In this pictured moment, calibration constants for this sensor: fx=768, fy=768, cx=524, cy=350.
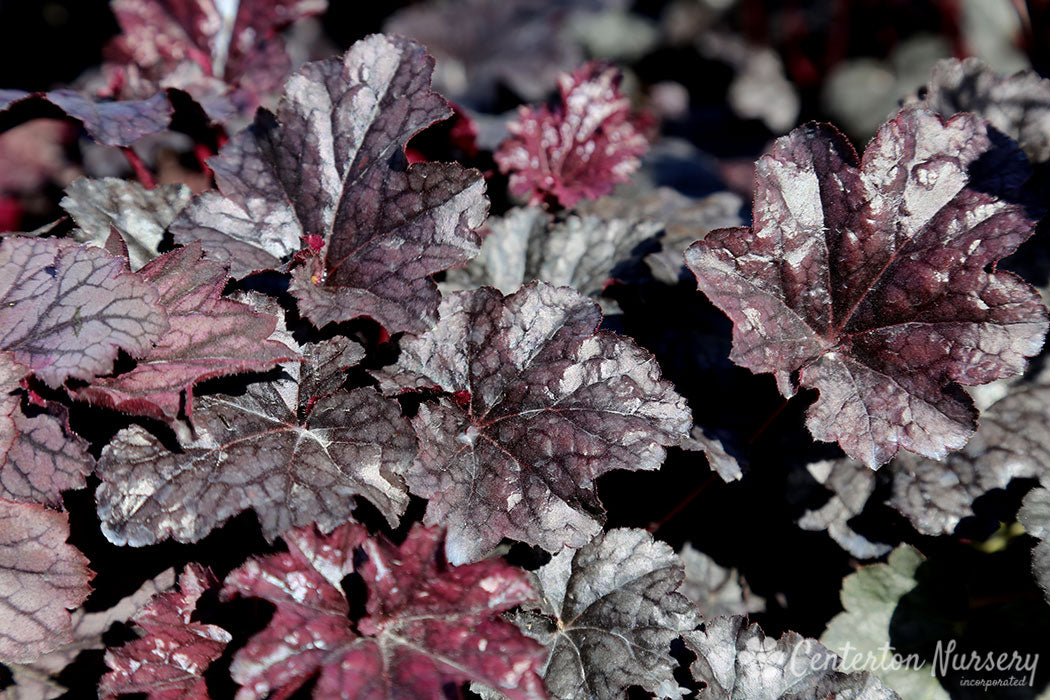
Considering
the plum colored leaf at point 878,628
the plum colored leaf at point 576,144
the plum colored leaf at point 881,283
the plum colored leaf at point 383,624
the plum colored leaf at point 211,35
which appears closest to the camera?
the plum colored leaf at point 383,624

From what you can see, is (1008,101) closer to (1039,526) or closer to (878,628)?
(1039,526)

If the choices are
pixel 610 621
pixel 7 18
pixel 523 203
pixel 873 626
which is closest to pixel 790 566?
pixel 873 626

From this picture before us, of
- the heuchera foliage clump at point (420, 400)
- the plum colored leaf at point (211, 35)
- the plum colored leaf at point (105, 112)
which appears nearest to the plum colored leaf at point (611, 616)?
the heuchera foliage clump at point (420, 400)

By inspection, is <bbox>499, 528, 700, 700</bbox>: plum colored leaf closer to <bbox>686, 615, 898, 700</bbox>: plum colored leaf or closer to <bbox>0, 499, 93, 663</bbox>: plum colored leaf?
<bbox>686, 615, 898, 700</bbox>: plum colored leaf

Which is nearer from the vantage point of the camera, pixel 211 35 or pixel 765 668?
pixel 765 668

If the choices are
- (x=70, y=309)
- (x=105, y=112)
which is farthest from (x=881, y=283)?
(x=105, y=112)

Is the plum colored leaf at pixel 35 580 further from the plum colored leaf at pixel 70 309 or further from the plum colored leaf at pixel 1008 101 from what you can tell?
the plum colored leaf at pixel 1008 101
